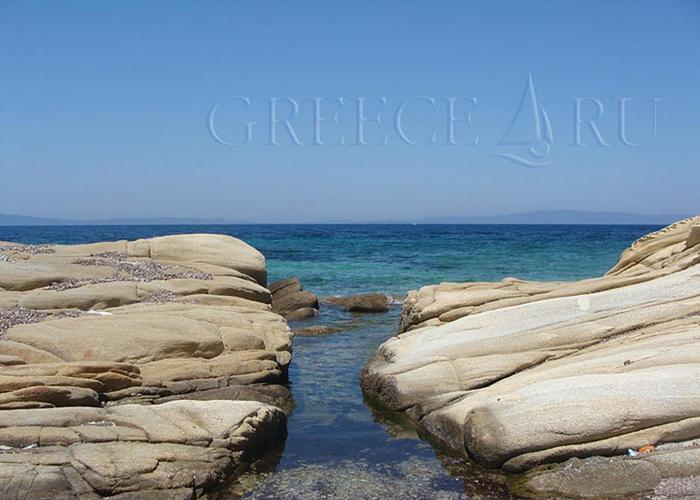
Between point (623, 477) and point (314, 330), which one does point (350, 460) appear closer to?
point (623, 477)

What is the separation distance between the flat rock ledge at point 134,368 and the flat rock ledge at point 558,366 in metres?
A: 3.45

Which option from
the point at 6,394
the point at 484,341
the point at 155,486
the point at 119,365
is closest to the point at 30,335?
the point at 119,365

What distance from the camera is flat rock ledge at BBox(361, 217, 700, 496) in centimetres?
1187

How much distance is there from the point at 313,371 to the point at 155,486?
10.5 metres

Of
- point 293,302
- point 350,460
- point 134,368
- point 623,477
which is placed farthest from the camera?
point 293,302

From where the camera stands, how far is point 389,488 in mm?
12023

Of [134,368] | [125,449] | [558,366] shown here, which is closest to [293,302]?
[134,368]

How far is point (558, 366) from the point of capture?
48.2ft

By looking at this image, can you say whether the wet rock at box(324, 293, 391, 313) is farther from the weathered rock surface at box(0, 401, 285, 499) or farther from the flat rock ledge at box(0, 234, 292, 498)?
the weathered rock surface at box(0, 401, 285, 499)

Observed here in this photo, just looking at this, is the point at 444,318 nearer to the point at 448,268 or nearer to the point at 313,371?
the point at 313,371

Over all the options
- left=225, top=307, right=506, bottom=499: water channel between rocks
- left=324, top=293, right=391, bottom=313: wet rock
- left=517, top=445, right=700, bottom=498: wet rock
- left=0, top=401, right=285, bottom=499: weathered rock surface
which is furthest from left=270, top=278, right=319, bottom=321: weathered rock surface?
left=517, top=445, right=700, bottom=498: wet rock

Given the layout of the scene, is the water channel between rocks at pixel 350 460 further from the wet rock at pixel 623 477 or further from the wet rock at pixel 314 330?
the wet rock at pixel 314 330

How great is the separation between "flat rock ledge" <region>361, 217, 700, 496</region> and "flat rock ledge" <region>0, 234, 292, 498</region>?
3.45 m

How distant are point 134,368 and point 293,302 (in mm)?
18333
